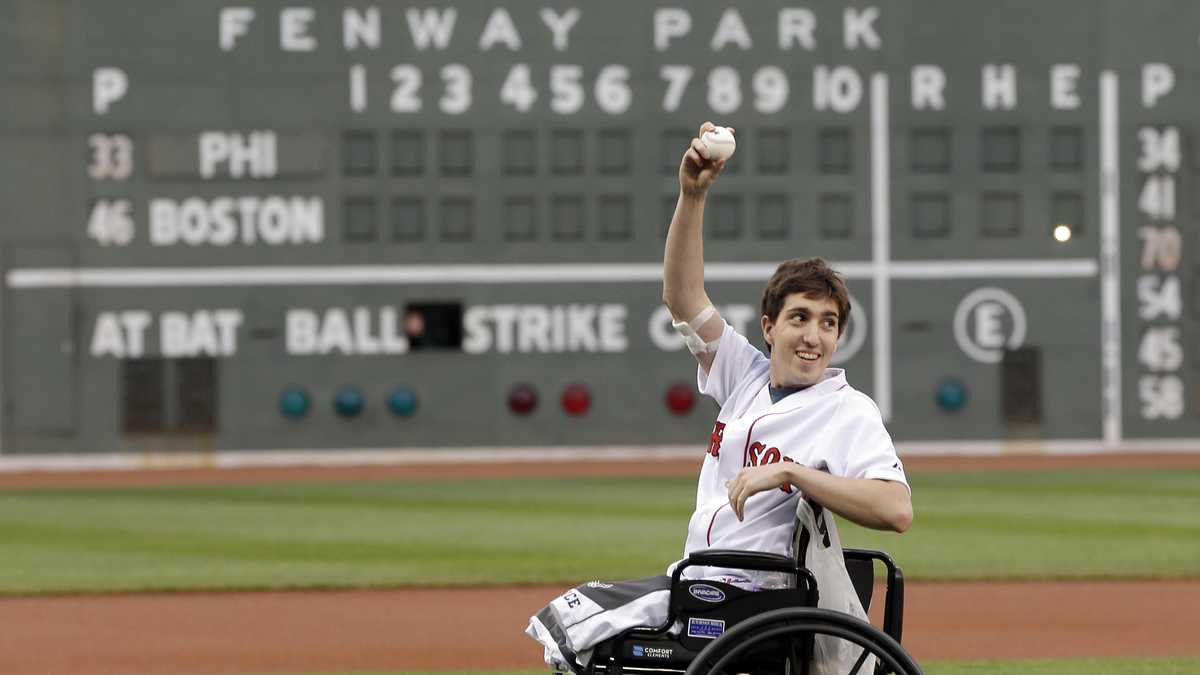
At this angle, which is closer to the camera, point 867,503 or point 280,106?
point 867,503

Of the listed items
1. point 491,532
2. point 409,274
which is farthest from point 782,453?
point 409,274

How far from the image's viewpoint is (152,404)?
2144 centimetres

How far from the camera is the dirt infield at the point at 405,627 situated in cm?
855

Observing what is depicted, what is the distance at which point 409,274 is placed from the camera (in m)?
21.7

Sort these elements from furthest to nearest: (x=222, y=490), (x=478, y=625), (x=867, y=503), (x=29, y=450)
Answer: (x=29, y=450), (x=222, y=490), (x=478, y=625), (x=867, y=503)

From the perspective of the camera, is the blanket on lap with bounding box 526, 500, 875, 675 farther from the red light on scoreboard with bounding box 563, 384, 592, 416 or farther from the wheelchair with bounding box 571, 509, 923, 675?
the red light on scoreboard with bounding box 563, 384, 592, 416

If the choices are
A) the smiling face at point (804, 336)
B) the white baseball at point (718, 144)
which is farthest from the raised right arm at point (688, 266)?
the smiling face at point (804, 336)

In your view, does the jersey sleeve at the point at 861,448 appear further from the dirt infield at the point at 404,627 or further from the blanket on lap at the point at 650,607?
the dirt infield at the point at 404,627

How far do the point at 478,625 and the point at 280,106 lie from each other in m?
12.9

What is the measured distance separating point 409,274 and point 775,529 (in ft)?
57.0

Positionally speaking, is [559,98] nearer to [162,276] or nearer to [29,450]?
[162,276]

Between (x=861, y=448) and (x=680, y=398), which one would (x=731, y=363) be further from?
(x=680, y=398)

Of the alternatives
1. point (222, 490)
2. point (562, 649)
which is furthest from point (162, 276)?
point (562, 649)

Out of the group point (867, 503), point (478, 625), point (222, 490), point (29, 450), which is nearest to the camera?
point (867, 503)
